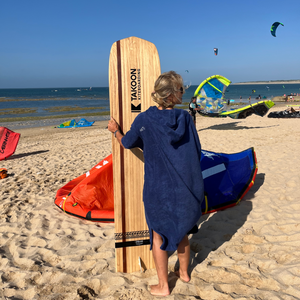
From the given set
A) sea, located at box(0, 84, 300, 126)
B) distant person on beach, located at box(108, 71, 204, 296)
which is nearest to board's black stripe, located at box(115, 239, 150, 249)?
distant person on beach, located at box(108, 71, 204, 296)

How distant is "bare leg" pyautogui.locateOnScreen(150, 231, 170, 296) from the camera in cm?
172

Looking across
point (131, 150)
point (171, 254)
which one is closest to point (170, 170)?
point (131, 150)

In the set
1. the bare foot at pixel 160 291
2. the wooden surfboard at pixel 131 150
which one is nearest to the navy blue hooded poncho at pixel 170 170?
the bare foot at pixel 160 291

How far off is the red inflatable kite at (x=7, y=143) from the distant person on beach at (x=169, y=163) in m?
7.03

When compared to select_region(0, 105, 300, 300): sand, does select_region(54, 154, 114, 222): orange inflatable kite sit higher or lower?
higher

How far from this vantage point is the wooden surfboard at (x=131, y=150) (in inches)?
83.7

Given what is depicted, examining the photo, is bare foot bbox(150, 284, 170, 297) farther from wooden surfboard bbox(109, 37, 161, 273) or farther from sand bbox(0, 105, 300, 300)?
A: wooden surfboard bbox(109, 37, 161, 273)

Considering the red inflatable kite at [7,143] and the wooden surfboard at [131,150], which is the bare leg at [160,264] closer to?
the wooden surfboard at [131,150]

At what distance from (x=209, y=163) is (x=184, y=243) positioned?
183 cm

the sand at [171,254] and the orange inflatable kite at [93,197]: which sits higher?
the orange inflatable kite at [93,197]

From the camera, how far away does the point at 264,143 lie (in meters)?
7.25

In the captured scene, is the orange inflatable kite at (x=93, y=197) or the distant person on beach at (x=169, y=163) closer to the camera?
the distant person on beach at (x=169, y=163)

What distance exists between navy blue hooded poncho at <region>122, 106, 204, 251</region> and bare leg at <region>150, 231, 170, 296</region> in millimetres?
57

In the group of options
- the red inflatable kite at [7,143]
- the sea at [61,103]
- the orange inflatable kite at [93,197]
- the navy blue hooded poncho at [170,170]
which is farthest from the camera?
the sea at [61,103]
